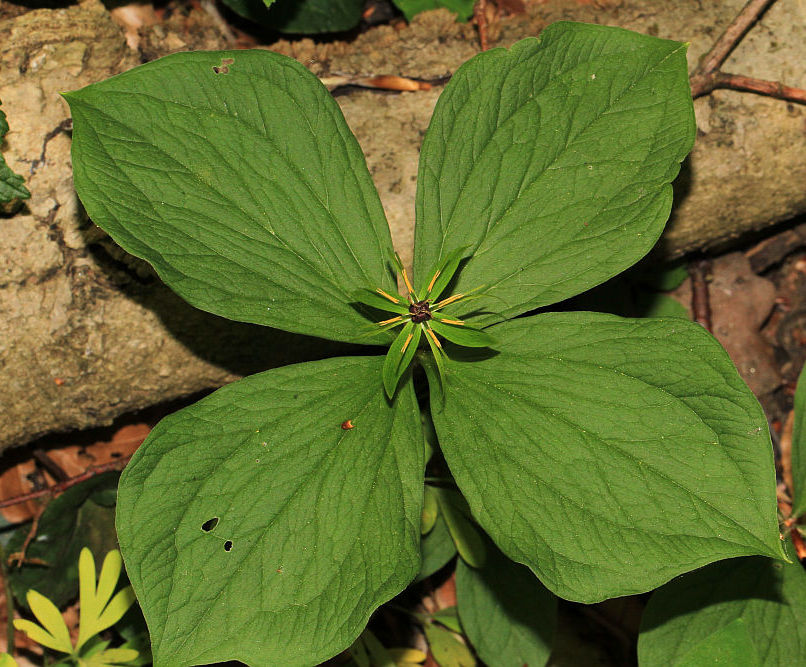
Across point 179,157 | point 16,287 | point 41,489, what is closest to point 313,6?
point 179,157

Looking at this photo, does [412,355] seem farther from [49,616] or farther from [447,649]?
[49,616]

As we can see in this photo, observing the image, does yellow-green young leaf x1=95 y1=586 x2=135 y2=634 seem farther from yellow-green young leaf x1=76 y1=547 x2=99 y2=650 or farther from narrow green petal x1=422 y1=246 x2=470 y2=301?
narrow green petal x1=422 y1=246 x2=470 y2=301

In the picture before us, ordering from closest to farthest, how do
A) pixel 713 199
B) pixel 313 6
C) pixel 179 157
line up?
pixel 179 157 → pixel 713 199 → pixel 313 6

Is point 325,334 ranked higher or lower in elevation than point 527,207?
lower

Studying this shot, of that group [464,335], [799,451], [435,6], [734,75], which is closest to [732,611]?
[799,451]

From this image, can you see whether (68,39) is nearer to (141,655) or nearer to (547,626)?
(141,655)
